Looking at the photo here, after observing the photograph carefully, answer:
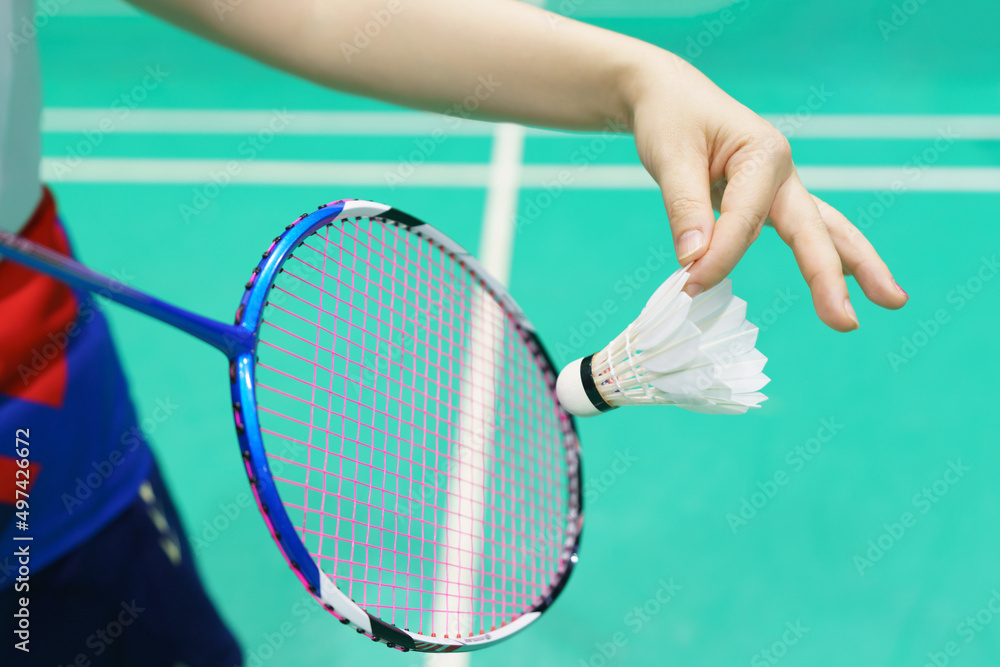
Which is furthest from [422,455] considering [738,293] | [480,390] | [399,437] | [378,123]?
[378,123]

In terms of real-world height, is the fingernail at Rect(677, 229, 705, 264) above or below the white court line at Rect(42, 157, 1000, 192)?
below

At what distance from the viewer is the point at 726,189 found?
81 centimetres

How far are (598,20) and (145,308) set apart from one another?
2745mm

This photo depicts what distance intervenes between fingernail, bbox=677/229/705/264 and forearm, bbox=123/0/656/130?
0.18 meters

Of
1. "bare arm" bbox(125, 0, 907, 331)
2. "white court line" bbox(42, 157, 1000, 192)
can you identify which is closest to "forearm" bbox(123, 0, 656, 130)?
"bare arm" bbox(125, 0, 907, 331)

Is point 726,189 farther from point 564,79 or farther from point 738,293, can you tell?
point 738,293

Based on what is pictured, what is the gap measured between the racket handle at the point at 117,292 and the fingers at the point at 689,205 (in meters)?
0.42

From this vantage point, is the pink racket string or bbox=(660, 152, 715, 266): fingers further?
the pink racket string

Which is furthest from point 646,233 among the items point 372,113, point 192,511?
point 192,511

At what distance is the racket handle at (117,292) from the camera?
2.22 ft

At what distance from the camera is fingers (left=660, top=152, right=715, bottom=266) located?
0.78 meters

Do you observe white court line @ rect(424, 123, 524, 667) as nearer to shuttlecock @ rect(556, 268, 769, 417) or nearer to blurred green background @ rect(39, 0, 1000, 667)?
blurred green background @ rect(39, 0, 1000, 667)

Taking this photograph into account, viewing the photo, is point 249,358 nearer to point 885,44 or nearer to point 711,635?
point 711,635

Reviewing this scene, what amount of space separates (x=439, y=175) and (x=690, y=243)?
1957 millimetres
